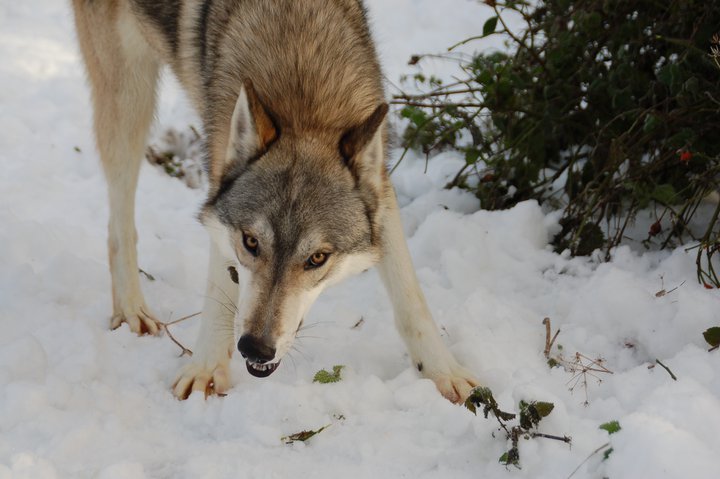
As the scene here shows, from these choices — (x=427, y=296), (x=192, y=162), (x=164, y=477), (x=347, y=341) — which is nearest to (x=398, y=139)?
(x=192, y=162)

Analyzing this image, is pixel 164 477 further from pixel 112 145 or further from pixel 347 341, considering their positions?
pixel 112 145

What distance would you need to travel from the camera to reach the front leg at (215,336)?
328cm

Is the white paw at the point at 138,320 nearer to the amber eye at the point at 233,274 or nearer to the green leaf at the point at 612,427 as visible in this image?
the amber eye at the point at 233,274

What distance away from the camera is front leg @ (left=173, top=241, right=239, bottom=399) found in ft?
10.7

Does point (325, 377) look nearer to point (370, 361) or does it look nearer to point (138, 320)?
point (370, 361)

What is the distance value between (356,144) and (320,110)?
10.4 inches

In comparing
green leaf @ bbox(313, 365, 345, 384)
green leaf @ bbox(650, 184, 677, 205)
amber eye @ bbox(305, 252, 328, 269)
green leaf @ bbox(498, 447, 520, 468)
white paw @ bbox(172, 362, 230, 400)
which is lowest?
white paw @ bbox(172, 362, 230, 400)

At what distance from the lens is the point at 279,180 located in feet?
9.59

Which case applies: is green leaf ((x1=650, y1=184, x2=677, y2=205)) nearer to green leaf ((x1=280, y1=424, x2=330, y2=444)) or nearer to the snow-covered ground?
the snow-covered ground

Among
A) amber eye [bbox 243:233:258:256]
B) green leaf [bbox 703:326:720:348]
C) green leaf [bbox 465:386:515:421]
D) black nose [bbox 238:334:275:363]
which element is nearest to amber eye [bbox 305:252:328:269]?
amber eye [bbox 243:233:258:256]

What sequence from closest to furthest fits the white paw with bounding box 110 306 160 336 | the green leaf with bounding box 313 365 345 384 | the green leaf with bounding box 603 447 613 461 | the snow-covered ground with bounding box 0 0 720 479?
the green leaf with bounding box 603 447 613 461 → the snow-covered ground with bounding box 0 0 720 479 → the green leaf with bounding box 313 365 345 384 → the white paw with bounding box 110 306 160 336

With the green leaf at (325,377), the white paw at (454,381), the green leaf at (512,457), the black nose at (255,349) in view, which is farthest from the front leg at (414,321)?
the black nose at (255,349)

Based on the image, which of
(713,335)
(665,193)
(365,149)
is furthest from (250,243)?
(665,193)

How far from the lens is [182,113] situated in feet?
22.1
